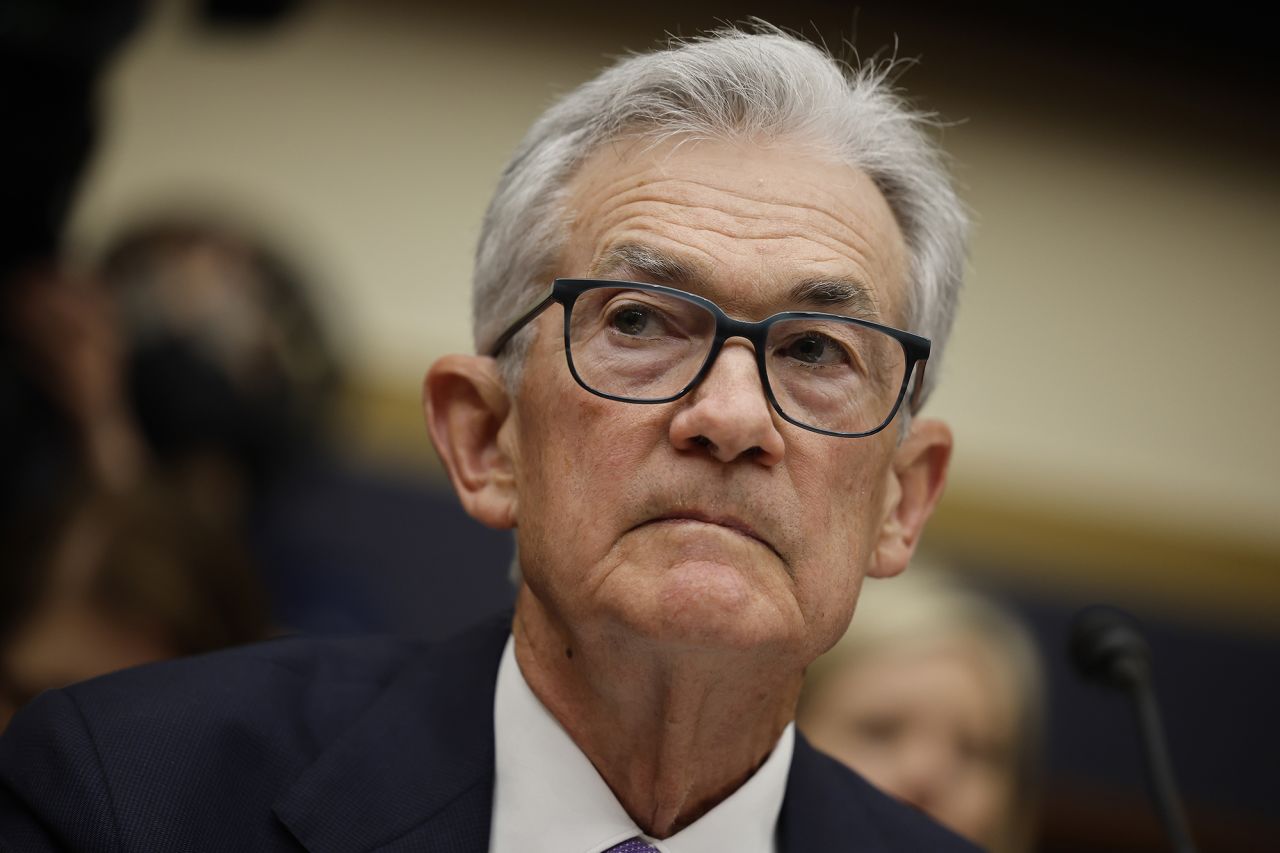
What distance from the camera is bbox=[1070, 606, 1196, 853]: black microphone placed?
194cm

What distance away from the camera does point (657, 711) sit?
1.65 metres

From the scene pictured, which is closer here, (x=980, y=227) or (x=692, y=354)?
(x=692, y=354)

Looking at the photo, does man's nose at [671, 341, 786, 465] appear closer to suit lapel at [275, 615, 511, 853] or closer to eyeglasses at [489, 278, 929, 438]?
eyeglasses at [489, 278, 929, 438]

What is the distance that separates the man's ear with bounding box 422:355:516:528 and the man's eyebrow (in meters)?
0.42

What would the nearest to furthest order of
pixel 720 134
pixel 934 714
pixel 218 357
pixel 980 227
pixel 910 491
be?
pixel 720 134, pixel 910 491, pixel 934 714, pixel 218 357, pixel 980 227

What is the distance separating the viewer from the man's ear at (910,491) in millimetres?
1878

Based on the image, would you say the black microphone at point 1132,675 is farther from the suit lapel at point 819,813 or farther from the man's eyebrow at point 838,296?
the man's eyebrow at point 838,296

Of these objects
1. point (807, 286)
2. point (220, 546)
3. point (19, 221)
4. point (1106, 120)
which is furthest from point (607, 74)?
point (1106, 120)

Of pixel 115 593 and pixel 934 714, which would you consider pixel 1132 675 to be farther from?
pixel 115 593

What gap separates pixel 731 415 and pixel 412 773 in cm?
60

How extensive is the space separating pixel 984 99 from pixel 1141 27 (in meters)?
0.55

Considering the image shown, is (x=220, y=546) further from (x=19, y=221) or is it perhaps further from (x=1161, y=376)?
(x=1161, y=376)

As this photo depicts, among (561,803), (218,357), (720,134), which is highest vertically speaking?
(720,134)

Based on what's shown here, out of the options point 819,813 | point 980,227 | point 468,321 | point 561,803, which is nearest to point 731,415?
point 561,803
